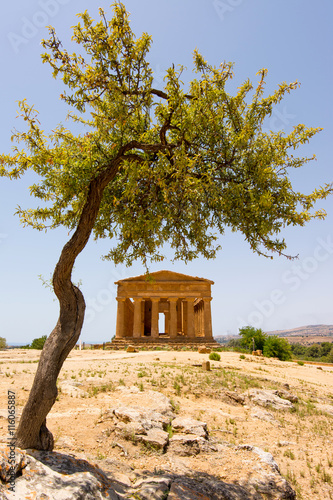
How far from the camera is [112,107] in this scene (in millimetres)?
5973

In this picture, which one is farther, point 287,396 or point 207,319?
point 207,319

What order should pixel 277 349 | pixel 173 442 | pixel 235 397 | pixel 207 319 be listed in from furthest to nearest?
pixel 207 319
pixel 277 349
pixel 235 397
pixel 173 442

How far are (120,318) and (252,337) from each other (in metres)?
18.0

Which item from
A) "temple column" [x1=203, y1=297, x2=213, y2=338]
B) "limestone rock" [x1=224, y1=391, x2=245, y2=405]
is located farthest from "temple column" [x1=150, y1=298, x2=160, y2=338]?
"limestone rock" [x1=224, y1=391, x2=245, y2=405]

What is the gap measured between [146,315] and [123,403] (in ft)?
165

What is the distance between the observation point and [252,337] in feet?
128

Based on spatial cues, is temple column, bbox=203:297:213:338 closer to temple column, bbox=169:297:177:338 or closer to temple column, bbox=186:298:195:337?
temple column, bbox=186:298:195:337

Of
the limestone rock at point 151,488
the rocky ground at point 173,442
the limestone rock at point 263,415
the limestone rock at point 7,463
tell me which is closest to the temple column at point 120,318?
the rocky ground at point 173,442

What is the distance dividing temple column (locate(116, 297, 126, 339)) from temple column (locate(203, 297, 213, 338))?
11494mm

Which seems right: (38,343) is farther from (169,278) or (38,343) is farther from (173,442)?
(173,442)

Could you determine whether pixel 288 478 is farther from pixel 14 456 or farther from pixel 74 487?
pixel 14 456

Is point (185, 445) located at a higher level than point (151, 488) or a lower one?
lower

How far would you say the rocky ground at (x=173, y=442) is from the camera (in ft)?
15.8

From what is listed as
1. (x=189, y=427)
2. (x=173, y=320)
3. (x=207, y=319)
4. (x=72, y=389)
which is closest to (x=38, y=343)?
(x=173, y=320)
